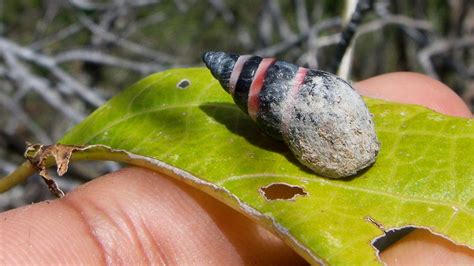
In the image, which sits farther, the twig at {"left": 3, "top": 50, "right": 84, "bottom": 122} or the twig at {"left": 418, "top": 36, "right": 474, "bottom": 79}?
the twig at {"left": 418, "top": 36, "right": 474, "bottom": 79}

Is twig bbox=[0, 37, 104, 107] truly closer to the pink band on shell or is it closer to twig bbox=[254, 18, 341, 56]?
twig bbox=[254, 18, 341, 56]

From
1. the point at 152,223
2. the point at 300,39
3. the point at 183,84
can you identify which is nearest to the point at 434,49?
the point at 300,39

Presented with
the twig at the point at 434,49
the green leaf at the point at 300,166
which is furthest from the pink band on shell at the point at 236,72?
the twig at the point at 434,49

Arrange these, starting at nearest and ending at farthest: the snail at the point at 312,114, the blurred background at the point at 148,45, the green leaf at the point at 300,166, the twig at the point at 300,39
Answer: the green leaf at the point at 300,166 → the snail at the point at 312,114 → the blurred background at the point at 148,45 → the twig at the point at 300,39

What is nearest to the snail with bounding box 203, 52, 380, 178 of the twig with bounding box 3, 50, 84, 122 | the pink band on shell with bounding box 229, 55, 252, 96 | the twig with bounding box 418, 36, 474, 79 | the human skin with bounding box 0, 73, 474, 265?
the pink band on shell with bounding box 229, 55, 252, 96

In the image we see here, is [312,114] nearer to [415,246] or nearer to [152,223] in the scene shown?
[415,246]

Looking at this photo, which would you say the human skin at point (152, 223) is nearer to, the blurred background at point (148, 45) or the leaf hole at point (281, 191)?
the leaf hole at point (281, 191)
